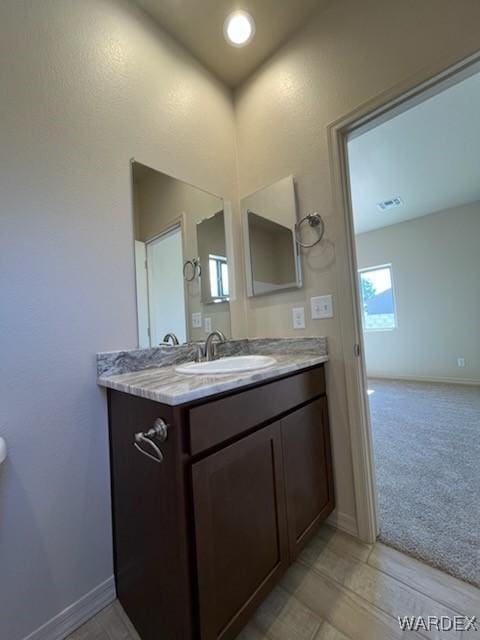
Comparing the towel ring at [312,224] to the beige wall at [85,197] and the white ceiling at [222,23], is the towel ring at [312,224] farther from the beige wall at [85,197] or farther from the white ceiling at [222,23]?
the white ceiling at [222,23]

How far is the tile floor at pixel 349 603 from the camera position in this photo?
93 cm

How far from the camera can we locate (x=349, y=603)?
1.01 meters

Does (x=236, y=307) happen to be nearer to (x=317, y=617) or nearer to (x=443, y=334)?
(x=317, y=617)

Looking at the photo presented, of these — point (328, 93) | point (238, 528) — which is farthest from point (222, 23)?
point (238, 528)

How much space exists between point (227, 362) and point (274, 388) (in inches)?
14.6

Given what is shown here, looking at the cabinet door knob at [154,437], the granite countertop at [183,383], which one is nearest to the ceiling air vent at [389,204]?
the granite countertop at [183,383]

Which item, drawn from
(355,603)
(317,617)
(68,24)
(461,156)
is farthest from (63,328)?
(461,156)

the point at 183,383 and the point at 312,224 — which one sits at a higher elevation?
the point at 312,224

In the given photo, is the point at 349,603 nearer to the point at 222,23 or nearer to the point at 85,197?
the point at 85,197

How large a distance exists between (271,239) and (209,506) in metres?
1.42

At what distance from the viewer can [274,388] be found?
3.48ft

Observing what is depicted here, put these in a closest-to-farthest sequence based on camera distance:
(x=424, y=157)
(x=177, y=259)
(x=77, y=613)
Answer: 1. (x=77, y=613)
2. (x=177, y=259)
3. (x=424, y=157)

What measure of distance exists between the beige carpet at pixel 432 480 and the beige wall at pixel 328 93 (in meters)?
0.33

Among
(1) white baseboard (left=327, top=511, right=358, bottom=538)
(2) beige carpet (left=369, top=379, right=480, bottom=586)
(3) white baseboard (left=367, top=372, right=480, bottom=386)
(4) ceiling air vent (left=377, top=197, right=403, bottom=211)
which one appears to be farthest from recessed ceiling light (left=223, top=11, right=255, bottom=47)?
(3) white baseboard (left=367, top=372, right=480, bottom=386)
